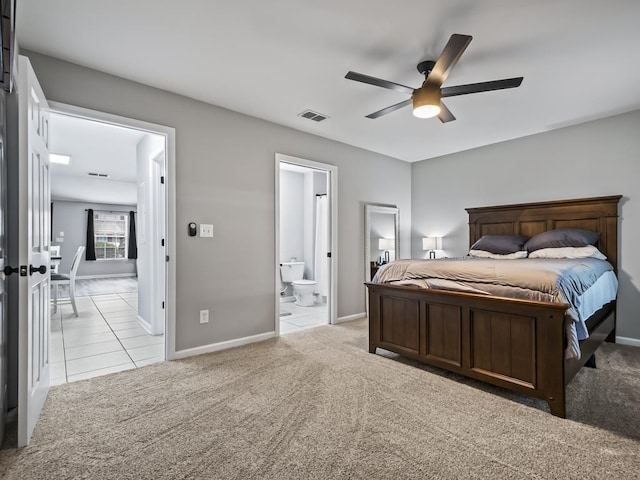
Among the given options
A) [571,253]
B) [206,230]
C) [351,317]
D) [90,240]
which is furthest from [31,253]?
[90,240]

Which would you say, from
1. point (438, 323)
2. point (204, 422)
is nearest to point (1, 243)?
point (204, 422)

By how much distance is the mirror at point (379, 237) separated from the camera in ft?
16.1

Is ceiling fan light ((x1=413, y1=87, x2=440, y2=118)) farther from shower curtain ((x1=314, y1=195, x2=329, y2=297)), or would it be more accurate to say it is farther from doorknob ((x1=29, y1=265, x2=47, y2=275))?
shower curtain ((x1=314, y1=195, x2=329, y2=297))

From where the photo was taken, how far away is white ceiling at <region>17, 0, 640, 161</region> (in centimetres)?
203

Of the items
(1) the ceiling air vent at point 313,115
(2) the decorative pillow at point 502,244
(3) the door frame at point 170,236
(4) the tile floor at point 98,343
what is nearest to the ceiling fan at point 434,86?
(1) the ceiling air vent at point 313,115

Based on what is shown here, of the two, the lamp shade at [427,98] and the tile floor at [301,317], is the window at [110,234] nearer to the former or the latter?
the tile floor at [301,317]

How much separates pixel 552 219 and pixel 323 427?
3.83m

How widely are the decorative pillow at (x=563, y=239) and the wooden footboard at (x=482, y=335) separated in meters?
0.78

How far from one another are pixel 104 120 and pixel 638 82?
4.65 metres

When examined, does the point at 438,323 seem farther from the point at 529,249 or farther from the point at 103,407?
the point at 103,407

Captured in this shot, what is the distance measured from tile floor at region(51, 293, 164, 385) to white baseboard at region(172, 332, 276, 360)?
0.21 m

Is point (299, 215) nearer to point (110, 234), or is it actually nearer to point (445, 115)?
point (445, 115)

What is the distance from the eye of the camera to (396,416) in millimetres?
2086

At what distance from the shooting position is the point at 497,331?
7.87 ft
